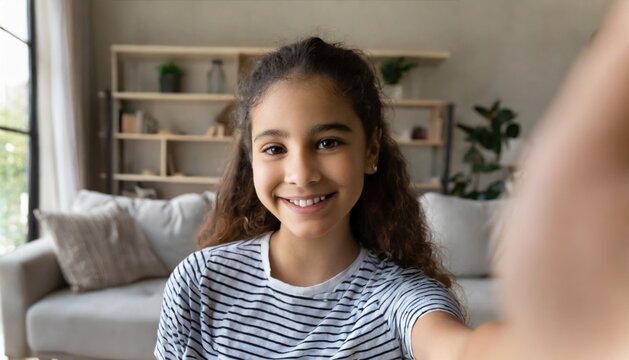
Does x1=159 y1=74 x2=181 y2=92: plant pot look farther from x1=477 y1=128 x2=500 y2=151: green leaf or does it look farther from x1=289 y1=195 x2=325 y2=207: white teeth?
x1=289 y1=195 x2=325 y2=207: white teeth

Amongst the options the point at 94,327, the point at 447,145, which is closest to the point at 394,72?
the point at 447,145

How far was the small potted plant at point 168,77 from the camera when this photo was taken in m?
3.74

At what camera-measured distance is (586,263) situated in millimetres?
207

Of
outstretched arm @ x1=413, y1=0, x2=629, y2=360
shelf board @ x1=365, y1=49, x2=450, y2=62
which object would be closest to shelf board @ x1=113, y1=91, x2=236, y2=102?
shelf board @ x1=365, y1=49, x2=450, y2=62

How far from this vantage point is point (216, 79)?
3.88 metres

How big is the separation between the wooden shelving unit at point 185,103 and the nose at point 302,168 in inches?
114

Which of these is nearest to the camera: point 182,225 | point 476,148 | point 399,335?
point 399,335

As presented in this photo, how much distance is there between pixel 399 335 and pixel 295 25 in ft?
11.4

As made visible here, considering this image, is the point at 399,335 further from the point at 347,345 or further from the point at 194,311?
the point at 194,311

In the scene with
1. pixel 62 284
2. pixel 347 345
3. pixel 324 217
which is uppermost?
pixel 324 217

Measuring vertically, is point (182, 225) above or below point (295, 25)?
below

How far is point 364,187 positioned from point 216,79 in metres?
3.12

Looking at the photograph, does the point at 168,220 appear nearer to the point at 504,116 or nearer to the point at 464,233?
the point at 464,233

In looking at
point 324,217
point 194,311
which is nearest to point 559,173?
point 324,217
